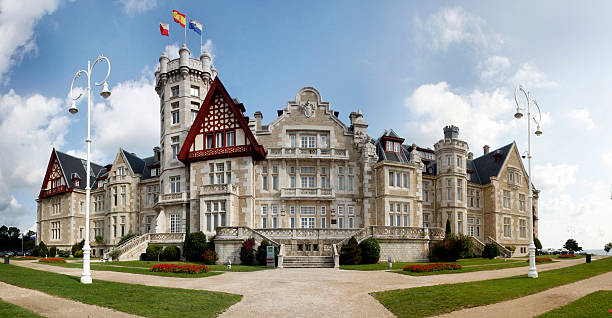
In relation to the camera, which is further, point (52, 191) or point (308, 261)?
point (52, 191)

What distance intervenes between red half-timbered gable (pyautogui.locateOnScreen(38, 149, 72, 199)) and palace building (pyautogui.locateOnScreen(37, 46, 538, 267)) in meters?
15.2

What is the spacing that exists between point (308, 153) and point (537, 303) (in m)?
27.9

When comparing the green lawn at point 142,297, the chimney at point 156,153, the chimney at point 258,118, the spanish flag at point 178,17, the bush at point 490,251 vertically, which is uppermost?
the spanish flag at point 178,17

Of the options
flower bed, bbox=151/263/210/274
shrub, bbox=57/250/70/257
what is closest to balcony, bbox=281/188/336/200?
flower bed, bbox=151/263/210/274

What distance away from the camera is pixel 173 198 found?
42688 mm

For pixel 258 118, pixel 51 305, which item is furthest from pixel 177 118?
pixel 51 305

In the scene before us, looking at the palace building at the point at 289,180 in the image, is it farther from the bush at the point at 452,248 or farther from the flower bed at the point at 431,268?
the flower bed at the point at 431,268

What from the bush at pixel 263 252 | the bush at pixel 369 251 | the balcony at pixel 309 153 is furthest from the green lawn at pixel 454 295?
the balcony at pixel 309 153

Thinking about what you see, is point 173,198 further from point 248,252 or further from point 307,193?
point 307,193

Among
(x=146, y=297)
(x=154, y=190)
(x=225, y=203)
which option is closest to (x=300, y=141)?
(x=225, y=203)

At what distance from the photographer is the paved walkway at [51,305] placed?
41.4 ft

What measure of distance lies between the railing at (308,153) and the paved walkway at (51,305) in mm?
26164

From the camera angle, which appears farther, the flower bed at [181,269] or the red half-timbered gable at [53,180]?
the red half-timbered gable at [53,180]

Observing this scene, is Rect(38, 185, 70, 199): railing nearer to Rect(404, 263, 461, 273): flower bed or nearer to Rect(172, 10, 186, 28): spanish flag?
Rect(172, 10, 186, 28): spanish flag
